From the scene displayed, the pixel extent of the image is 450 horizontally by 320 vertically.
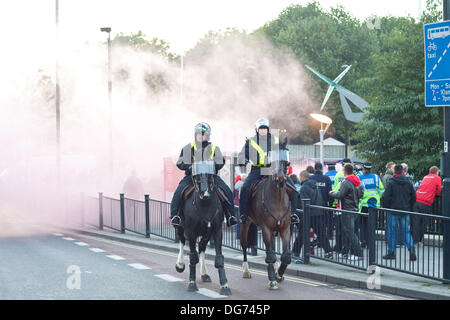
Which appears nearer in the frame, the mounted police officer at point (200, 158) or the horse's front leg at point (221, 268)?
the horse's front leg at point (221, 268)

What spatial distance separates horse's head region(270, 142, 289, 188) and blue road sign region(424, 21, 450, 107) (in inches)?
91.5

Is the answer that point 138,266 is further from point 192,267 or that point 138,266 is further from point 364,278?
point 364,278

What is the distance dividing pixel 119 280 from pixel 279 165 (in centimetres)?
324

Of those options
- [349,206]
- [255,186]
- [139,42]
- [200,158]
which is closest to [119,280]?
[200,158]

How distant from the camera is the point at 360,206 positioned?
13297mm

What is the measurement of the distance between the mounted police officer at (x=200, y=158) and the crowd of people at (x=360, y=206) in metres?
1.75

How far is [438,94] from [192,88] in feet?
114

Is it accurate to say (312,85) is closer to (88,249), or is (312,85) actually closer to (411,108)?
(411,108)

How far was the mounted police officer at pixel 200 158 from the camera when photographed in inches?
372

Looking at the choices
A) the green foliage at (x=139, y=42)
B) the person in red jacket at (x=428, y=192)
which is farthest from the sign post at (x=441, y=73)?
the green foliage at (x=139, y=42)

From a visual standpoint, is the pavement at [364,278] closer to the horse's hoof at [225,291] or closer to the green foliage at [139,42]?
the horse's hoof at [225,291]

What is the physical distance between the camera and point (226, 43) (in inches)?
1860
